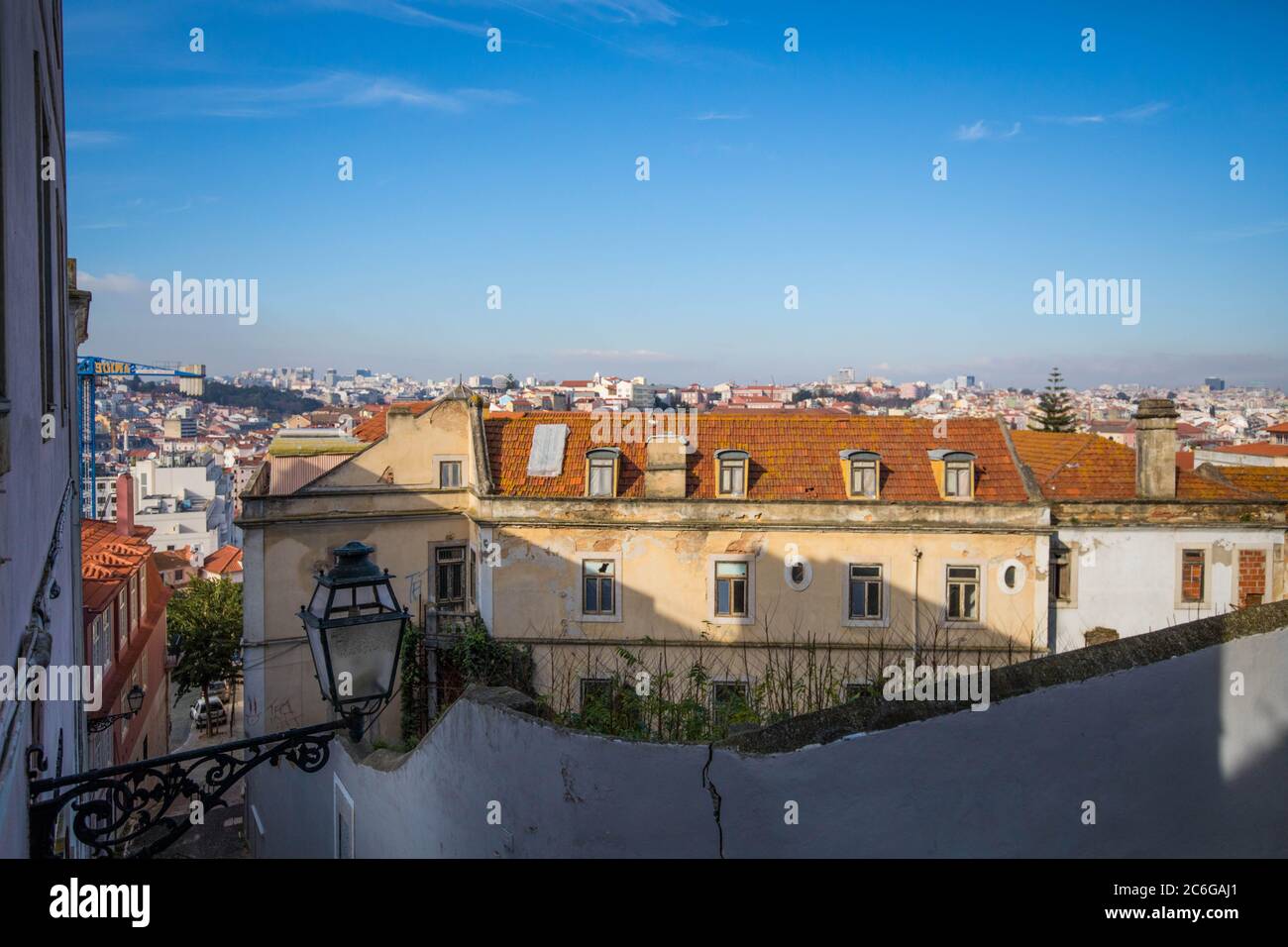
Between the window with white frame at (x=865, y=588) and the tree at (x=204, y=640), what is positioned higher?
the window with white frame at (x=865, y=588)

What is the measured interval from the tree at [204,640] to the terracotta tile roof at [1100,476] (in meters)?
26.6

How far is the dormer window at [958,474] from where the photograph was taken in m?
22.2

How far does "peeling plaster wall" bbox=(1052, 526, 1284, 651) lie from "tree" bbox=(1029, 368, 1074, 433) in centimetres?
3541

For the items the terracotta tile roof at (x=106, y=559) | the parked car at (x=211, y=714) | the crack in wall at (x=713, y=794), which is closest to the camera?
the crack in wall at (x=713, y=794)

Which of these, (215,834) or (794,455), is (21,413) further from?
(215,834)

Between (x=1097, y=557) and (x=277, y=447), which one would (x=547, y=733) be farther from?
(x=277, y=447)

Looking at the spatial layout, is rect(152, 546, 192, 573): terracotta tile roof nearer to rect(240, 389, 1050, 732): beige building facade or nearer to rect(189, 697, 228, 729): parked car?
rect(189, 697, 228, 729): parked car

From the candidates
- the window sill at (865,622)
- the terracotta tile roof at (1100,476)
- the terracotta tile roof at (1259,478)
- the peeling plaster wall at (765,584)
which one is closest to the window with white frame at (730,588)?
the peeling plaster wall at (765,584)

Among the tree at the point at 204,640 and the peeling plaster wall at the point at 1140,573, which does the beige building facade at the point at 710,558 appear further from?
the tree at the point at 204,640

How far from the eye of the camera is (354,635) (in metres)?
5.23

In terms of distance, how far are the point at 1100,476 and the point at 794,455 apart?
7615mm

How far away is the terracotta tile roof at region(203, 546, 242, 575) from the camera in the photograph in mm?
57812
